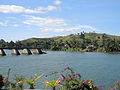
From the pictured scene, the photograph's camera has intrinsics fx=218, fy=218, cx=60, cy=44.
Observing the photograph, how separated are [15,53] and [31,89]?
151 m

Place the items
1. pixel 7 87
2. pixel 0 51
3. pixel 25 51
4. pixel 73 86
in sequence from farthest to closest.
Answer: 1. pixel 25 51
2. pixel 0 51
3. pixel 7 87
4. pixel 73 86

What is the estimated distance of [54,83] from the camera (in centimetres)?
1326

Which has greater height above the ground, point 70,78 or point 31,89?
point 70,78

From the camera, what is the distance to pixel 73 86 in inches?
468

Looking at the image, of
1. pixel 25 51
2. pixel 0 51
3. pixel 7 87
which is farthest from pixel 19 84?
pixel 25 51

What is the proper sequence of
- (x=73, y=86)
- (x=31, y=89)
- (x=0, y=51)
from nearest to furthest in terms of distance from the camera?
1. (x=73, y=86)
2. (x=31, y=89)
3. (x=0, y=51)

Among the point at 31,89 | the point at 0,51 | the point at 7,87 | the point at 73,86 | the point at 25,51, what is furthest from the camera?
the point at 25,51

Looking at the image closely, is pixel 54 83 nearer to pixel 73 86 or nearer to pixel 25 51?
pixel 73 86

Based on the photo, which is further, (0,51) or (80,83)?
(0,51)

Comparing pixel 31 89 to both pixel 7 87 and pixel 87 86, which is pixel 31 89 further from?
pixel 87 86

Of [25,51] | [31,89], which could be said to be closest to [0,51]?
[25,51]

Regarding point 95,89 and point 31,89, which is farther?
point 31,89

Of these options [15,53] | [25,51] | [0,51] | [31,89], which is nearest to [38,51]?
[25,51]

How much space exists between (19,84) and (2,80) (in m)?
1.14
